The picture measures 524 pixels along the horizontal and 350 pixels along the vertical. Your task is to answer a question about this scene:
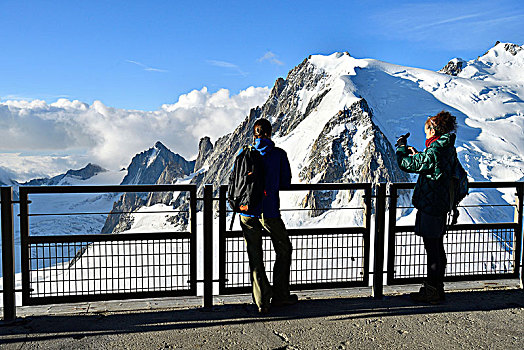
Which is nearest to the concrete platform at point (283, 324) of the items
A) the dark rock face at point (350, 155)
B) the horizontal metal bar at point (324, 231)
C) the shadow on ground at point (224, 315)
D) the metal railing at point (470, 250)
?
the shadow on ground at point (224, 315)

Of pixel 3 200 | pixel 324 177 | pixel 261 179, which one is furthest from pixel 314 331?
pixel 324 177

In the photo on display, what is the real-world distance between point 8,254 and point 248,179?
2.57 meters

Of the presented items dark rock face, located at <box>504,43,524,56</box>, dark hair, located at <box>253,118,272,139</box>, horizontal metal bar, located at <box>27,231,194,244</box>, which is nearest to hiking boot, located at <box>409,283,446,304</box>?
dark hair, located at <box>253,118,272,139</box>

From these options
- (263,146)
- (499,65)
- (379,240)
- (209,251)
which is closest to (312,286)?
(379,240)

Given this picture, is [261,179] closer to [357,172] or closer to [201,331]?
[201,331]

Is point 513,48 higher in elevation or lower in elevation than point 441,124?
higher

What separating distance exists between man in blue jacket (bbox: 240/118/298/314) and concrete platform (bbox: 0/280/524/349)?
35 cm

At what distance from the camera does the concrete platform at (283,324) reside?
463 cm

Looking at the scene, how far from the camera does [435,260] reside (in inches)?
226

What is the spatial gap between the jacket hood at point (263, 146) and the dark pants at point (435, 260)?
2132 mm

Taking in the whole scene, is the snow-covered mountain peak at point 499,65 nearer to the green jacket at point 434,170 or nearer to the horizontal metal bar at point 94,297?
the green jacket at point 434,170

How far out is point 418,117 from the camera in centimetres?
14562

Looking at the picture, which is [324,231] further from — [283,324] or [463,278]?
[463,278]

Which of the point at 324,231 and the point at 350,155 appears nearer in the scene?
the point at 324,231
